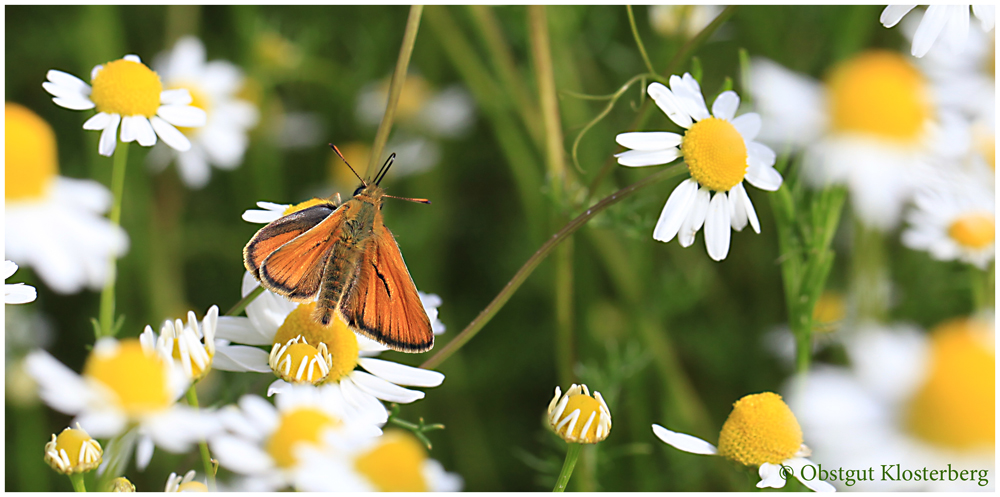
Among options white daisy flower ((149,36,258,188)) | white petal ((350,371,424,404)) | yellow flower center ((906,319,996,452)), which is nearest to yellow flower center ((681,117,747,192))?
yellow flower center ((906,319,996,452))

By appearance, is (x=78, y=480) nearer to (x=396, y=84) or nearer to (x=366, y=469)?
(x=366, y=469)

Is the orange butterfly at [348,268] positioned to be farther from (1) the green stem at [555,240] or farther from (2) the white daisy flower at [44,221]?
(2) the white daisy flower at [44,221]

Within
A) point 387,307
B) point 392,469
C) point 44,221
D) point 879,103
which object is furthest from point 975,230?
point 44,221

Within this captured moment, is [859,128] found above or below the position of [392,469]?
above

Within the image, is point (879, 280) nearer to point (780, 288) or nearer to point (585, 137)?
point (780, 288)

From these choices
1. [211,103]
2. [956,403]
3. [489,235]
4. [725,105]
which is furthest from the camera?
[489,235]
